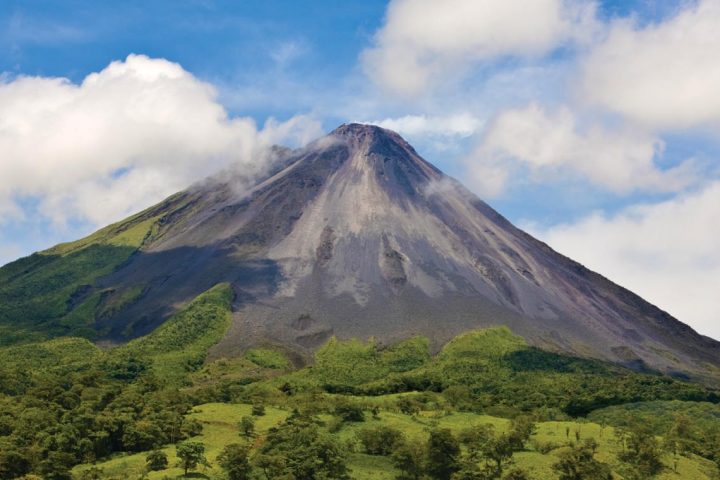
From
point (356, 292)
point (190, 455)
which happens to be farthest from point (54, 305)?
point (190, 455)

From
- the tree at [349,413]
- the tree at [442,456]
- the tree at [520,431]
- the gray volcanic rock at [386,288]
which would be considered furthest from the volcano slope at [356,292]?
the tree at [442,456]

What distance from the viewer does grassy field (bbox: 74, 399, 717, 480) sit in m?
61.7

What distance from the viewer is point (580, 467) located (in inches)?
2317

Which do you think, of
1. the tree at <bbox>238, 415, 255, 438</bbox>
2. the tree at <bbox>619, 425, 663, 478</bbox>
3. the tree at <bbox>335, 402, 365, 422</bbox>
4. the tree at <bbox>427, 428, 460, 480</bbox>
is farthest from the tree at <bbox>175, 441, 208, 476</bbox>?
the tree at <bbox>619, 425, 663, 478</bbox>

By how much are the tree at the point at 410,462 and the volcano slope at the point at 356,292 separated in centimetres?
7371

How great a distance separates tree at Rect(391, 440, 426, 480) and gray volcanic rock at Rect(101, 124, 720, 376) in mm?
74258

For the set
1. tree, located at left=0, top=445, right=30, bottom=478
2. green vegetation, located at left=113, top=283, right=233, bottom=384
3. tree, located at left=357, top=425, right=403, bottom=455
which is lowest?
tree, located at left=0, top=445, right=30, bottom=478

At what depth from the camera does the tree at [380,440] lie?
222ft

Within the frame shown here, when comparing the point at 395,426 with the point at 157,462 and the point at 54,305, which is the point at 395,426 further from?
the point at 54,305

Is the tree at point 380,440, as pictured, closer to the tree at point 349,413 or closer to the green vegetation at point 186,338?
the tree at point 349,413

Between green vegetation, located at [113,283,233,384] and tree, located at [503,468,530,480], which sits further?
green vegetation, located at [113,283,233,384]

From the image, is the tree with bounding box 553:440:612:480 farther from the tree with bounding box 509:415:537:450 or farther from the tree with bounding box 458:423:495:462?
the tree with bounding box 458:423:495:462

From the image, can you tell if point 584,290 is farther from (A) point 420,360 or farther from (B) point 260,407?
(B) point 260,407

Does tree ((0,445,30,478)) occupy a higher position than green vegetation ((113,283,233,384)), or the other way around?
green vegetation ((113,283,233,384))
